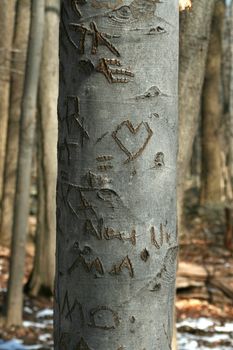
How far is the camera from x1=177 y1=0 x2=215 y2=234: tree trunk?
4145mm

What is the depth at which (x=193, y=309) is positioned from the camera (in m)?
9.16

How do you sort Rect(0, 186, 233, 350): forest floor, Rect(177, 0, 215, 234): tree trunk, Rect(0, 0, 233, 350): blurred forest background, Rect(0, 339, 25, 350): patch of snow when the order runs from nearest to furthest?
Rect(177, 0, 215, 234): tree trunk < Rect(0, 0, 233, 350): blurred forest background < Rect(0, 339, 25, 350): patch of snow < Rect(0, 186, 233, 350): forest floor

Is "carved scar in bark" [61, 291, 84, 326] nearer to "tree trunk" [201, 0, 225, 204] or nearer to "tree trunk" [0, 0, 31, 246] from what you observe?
"tree trunk" [0, 0, 31, 246]

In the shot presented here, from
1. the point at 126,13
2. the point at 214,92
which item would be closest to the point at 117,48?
the point at 126,13

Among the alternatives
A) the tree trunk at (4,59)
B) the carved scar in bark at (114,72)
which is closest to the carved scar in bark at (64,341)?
the carved scar in bark at (114,72)

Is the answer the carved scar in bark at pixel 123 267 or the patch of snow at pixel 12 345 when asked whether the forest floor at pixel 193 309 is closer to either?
the patch of snow at pixel 12 345

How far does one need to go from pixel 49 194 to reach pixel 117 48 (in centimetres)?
788

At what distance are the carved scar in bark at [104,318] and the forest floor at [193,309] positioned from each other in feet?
18.7

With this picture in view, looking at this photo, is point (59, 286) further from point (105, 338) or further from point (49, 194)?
point (49, 194)

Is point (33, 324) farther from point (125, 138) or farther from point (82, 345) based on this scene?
point (125, 138)

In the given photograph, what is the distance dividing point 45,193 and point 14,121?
4.29 m

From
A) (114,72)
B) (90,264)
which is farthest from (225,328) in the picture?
(114,72)

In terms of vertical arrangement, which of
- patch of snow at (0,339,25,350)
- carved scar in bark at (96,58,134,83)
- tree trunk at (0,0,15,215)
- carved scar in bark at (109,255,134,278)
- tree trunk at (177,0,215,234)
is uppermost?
tree trunk at (0,0,15,215)

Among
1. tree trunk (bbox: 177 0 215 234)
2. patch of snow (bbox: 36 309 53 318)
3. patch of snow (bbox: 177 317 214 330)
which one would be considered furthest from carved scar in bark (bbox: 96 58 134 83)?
patch of snow (bbox: 36 309 53 318)
